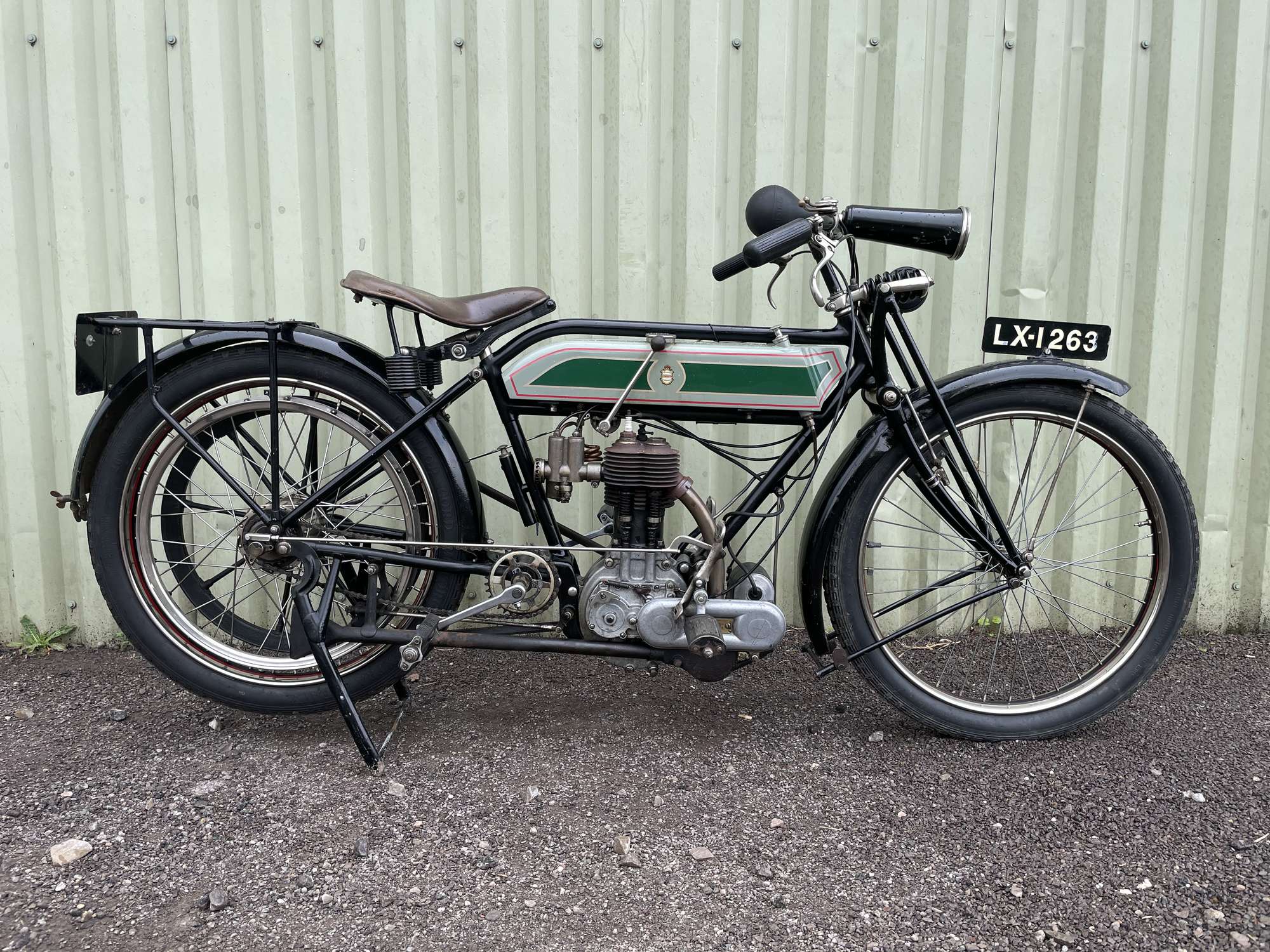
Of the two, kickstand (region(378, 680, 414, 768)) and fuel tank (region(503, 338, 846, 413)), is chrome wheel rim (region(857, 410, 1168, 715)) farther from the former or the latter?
kickstand (region(378, 680, 414, 768))

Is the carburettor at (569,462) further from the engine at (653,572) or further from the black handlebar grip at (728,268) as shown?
the black handlebar grip at (728,268)

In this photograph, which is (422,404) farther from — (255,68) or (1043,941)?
(1043,941)

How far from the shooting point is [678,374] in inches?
106

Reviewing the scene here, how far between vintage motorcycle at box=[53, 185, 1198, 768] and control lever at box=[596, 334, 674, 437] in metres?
0.01

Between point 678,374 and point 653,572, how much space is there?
0.56 metres

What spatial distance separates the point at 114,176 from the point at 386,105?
39.2 inches

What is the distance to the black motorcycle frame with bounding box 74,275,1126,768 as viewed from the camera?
273 cm

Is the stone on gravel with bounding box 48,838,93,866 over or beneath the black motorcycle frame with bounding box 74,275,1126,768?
beneath

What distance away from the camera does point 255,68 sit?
11.3ft

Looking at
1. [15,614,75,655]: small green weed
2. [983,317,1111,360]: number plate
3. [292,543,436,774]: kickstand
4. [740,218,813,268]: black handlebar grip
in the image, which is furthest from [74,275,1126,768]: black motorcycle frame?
[15,614,75,655]: small green weed

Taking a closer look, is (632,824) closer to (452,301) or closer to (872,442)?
(872,442)

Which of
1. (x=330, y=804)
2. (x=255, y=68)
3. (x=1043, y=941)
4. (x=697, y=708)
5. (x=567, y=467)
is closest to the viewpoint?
(x=1043, y=941)

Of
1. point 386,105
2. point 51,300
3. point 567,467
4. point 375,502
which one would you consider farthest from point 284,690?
point 386,105

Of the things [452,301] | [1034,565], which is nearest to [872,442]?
[1034,565]
